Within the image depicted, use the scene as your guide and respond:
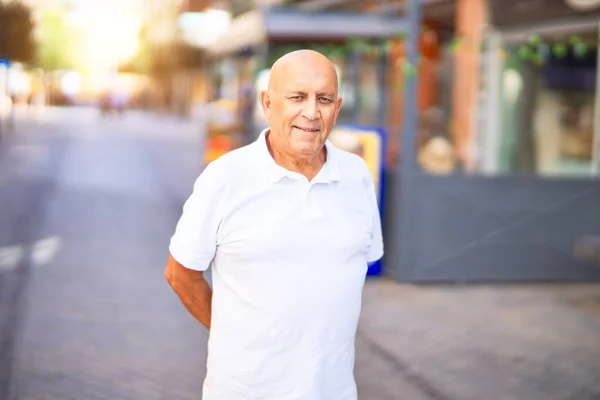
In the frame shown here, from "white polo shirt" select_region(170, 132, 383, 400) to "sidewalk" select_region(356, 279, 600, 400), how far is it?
120 inches

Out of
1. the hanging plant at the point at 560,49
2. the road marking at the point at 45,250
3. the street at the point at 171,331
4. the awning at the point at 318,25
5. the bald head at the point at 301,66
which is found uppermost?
the awning at the point at 318,25

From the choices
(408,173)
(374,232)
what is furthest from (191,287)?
(408,173)

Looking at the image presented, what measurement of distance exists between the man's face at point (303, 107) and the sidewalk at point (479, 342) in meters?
3.18

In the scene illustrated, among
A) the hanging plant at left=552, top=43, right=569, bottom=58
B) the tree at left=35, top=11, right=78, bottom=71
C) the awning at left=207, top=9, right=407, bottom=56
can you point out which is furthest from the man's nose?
the tree at left=35, top=11, right=78, bottom=71

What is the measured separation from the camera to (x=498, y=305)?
8.16 meters

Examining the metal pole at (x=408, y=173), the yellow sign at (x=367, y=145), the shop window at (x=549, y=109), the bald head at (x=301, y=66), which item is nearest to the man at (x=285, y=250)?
the bald head at (x=301, y=66)

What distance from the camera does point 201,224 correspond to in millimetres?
2516

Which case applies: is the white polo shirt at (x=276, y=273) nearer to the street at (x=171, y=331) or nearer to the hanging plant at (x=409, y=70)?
the street at (x=171, y=331)

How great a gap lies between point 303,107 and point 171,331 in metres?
4.85

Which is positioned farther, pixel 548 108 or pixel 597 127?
pixel 548 108

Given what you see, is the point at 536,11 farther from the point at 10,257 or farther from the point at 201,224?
the point at 201,224

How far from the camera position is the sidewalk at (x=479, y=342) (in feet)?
18.8

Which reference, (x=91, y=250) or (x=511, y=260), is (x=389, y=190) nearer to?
(x=511, y=260)

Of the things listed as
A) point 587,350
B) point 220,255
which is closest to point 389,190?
point 587,350
